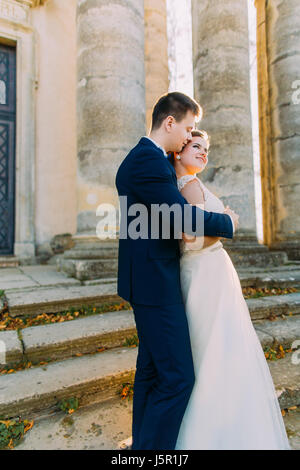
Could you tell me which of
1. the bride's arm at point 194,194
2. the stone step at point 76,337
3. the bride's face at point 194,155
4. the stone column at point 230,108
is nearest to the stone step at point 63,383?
the stone step at point 76,337

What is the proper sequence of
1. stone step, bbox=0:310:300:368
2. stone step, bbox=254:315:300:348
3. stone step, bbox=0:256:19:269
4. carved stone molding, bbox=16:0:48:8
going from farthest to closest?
carved stone molding, bbox=16:0:48:8, stone step, bbox=0:256:19:269, stone step, bbox=254:315:300:348, stone step, bbox=0:310:300:368

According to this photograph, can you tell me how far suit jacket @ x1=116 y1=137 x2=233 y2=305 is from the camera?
50.5 inches

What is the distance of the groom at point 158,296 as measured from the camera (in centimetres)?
128

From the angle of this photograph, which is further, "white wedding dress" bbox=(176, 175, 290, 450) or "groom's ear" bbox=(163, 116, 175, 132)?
"groom's ear" bbox=(163, 116, 175, 132)

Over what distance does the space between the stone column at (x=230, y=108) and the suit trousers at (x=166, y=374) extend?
12.9ft

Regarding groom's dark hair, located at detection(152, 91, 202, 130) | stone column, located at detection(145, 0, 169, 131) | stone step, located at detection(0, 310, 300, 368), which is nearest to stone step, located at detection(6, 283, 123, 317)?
stone step, located at detection(0, 310, 300, 368)

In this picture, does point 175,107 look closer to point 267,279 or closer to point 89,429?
point 89,429

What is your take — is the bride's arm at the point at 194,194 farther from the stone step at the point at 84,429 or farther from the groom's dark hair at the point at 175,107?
the stone step at the point at 84,429

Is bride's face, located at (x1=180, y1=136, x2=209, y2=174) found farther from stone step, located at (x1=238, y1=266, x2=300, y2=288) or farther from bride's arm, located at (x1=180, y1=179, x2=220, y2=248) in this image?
stone step, located at (x1=238, y1=266, x2=300, y2=288)

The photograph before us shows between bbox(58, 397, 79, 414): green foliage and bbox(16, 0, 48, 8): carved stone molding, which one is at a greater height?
bbox(16, 0, 48, 8): carved stone molding

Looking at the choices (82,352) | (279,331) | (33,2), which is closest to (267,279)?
(279,331)

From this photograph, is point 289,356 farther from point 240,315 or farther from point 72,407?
point 72,407

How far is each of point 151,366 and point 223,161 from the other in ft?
14.2
